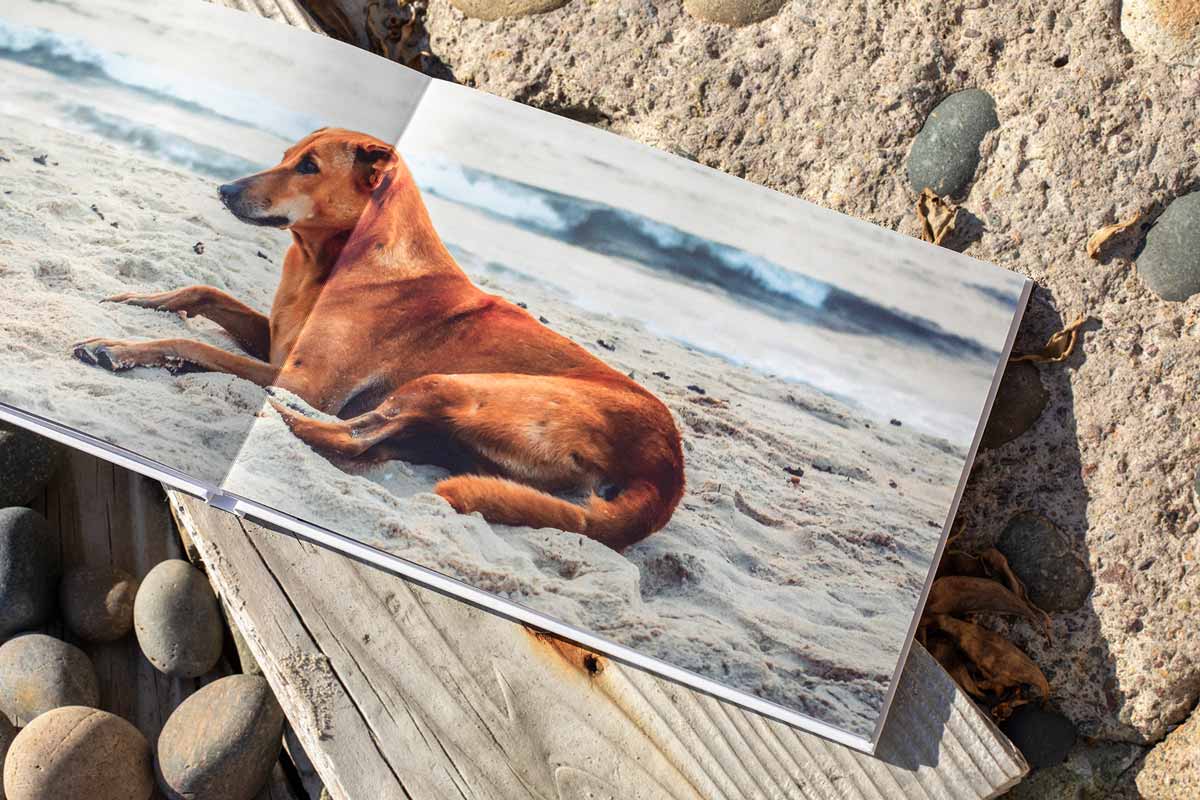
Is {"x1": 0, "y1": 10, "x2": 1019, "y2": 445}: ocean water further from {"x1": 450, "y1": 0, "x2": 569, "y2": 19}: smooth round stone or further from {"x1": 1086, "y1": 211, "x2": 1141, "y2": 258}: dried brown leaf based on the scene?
{"x1": 450, "y1": 0, "x2": 569, "y2": 19}: smooth round stone

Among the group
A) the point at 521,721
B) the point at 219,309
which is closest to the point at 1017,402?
the point at 521,721

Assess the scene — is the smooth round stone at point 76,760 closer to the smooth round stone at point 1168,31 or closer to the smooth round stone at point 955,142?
the smooth round stone at point 955,142

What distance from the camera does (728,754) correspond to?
3.34 ft

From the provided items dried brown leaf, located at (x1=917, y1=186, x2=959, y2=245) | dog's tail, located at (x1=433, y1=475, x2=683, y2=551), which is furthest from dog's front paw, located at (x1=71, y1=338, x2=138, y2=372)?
dried brown leaf, located at (x1=917, y1=186, x2=959, y2=245)

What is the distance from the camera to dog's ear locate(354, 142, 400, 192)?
117 cm

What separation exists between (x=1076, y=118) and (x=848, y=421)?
45 cm

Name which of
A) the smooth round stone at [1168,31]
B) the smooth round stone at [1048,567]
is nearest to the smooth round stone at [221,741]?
the smooth round stone at [1048,567]

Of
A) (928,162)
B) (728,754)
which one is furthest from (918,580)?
(928,162)

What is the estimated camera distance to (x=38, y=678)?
124 centimetres

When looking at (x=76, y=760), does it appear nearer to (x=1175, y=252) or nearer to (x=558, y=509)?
(x=558, y=509)

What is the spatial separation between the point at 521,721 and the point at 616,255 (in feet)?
1.75

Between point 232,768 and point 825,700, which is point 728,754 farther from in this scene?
point 232,768

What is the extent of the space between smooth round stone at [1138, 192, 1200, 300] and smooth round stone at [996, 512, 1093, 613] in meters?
0.29

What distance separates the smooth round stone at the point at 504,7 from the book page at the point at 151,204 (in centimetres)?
17
